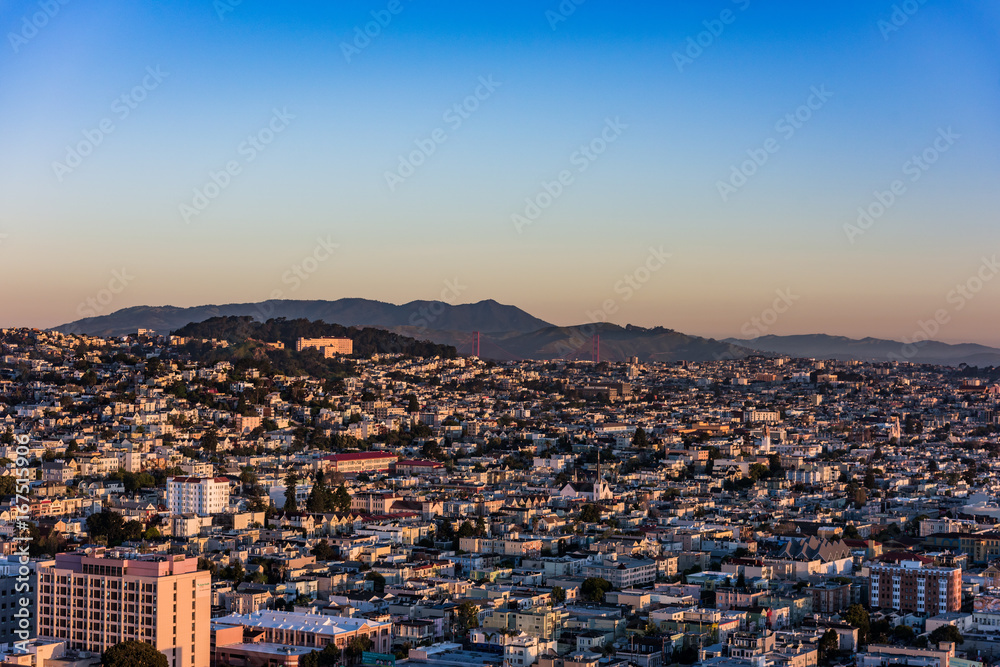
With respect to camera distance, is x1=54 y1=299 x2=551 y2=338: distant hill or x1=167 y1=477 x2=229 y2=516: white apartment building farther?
x1=54 y1=299 x2=551 y2=338: distant hill

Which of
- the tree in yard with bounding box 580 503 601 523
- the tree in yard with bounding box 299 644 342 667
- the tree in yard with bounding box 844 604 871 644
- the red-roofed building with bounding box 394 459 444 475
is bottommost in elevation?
the tree in yard with bounding box 299 644 342 667

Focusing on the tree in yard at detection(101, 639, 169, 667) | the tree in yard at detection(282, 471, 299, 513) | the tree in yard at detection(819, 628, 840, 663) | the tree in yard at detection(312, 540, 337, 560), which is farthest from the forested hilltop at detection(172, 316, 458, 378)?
the tree in yard at detection(101, 639, 169, 667)

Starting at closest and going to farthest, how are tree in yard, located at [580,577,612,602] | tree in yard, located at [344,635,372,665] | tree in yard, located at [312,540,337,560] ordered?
tree in yard, located at [344,635,372,665] → tree in yard, located at [580,577,612,602] → tree in yard, located at [312,540,337,560]

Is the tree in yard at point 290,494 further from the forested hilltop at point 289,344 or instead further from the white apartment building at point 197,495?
the forested hilltop at point 289,344

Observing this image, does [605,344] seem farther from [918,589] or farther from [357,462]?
[918,589]

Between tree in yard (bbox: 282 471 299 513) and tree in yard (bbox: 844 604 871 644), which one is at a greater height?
tree in yard (bbox: 282 471 299 513)

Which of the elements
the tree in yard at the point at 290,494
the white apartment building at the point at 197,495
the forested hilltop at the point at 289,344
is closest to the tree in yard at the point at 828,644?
the tree in yard at the point at 290,494

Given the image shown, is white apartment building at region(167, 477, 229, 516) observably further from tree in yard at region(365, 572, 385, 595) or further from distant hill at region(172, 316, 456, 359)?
distant hill at region(172, 316, 456, 359)
